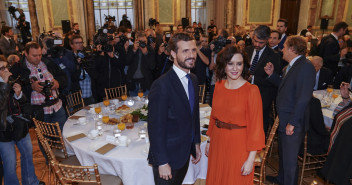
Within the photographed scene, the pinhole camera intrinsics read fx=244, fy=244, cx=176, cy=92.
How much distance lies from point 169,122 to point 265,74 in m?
2.36

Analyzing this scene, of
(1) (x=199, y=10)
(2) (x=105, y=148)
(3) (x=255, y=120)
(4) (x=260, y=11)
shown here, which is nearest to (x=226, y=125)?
(3) (x=255, y=120)

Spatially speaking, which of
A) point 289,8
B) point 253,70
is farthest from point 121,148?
point 289,8

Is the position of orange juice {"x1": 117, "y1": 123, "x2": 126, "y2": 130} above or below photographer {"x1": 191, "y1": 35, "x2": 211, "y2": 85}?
below

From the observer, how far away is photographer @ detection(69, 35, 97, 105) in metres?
4.13

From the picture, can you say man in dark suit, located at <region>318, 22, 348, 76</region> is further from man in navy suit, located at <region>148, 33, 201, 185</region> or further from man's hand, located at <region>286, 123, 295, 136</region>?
man in navy suit, located at <region>148, 33, 201, 185</region>

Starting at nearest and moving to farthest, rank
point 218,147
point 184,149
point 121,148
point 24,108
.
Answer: point 184,149 < point 218,147 < point 121,148 < point 24,108

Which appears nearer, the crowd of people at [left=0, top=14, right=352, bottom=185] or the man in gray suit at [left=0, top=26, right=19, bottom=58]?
the crowd of people at [left=0, top=14, right=352, bottom=185]

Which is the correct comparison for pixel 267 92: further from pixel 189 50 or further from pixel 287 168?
pixel 189 50

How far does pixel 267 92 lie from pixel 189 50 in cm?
237

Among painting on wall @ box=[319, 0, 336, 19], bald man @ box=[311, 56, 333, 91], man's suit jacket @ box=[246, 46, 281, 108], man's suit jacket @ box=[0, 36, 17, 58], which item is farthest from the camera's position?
painting on wall @ box=[319, 0, 336, 19]

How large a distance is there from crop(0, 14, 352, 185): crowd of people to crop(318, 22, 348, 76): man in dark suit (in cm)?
92

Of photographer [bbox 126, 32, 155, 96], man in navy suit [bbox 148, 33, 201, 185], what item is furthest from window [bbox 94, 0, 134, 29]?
man in navy suit [bbox 148, 33, 201, 185]

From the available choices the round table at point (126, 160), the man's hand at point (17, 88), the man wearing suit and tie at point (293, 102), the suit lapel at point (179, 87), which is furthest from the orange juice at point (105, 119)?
the man wearing suit and tie at point (293, 102)

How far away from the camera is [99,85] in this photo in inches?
180
